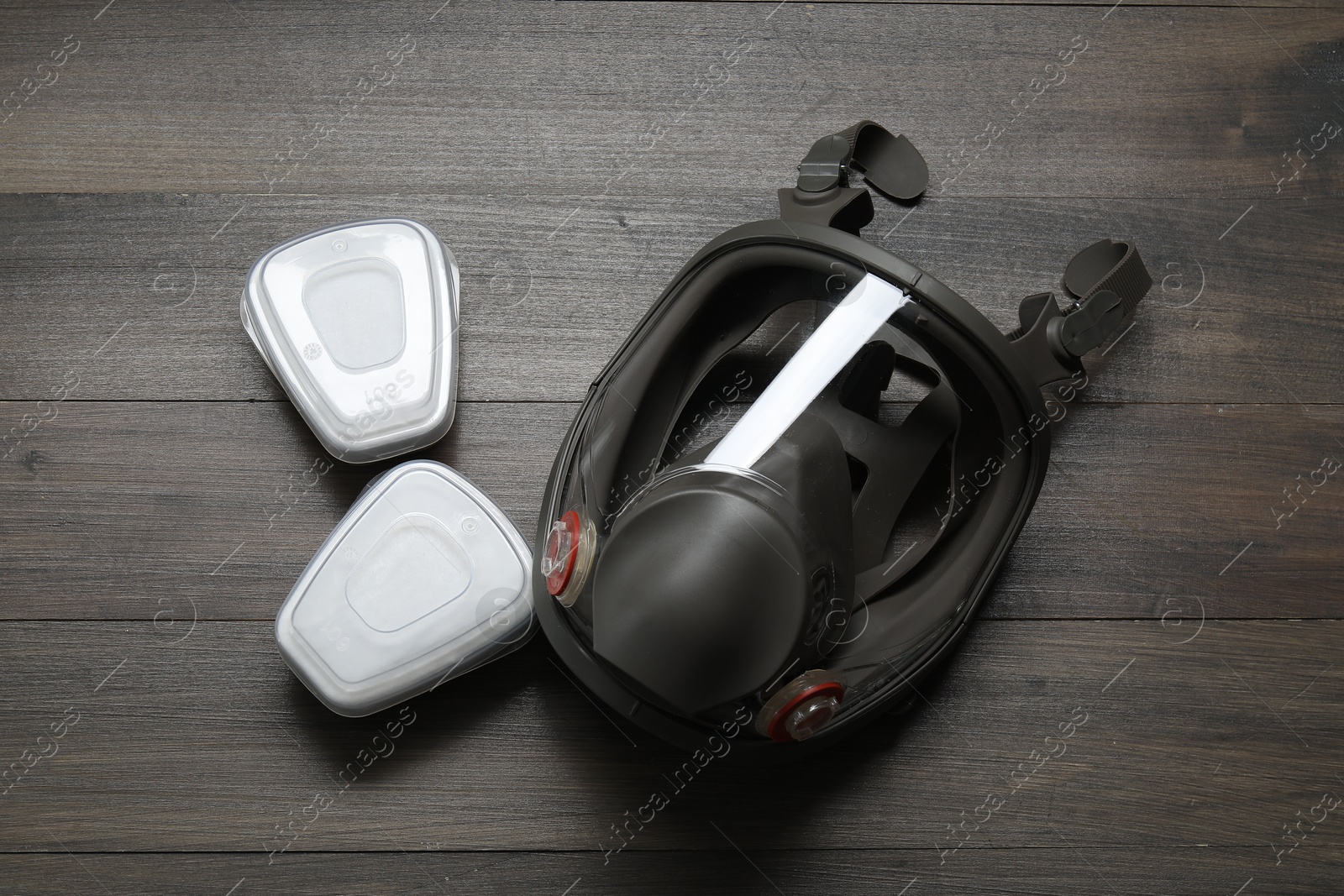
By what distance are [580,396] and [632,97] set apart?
385 mm

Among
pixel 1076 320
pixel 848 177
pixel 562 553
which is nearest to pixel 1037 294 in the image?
pixel 1076 320

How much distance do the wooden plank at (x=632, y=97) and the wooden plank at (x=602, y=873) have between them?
2.47ft

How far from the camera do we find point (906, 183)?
1.05m

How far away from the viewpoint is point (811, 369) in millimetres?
850

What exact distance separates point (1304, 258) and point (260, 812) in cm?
136

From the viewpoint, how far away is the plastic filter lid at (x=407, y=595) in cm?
90

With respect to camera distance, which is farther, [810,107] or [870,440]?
[810,107]

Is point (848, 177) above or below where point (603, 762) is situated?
above

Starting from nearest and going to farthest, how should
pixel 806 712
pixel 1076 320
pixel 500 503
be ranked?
pixel 806 712 → pixel 1076 320 → pixel 500 503

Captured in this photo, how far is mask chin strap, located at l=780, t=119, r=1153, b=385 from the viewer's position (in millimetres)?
922

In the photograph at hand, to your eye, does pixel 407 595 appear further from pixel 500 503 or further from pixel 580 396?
pixel 580 396

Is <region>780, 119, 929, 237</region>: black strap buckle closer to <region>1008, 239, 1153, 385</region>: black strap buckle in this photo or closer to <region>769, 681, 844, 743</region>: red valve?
<region>1008, 239, 1153, 385</region>: black strap buckle

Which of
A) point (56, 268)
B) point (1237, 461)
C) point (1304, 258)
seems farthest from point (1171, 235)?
point (56, 268)

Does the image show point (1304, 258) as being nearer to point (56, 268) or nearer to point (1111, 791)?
point (1111, 791)
